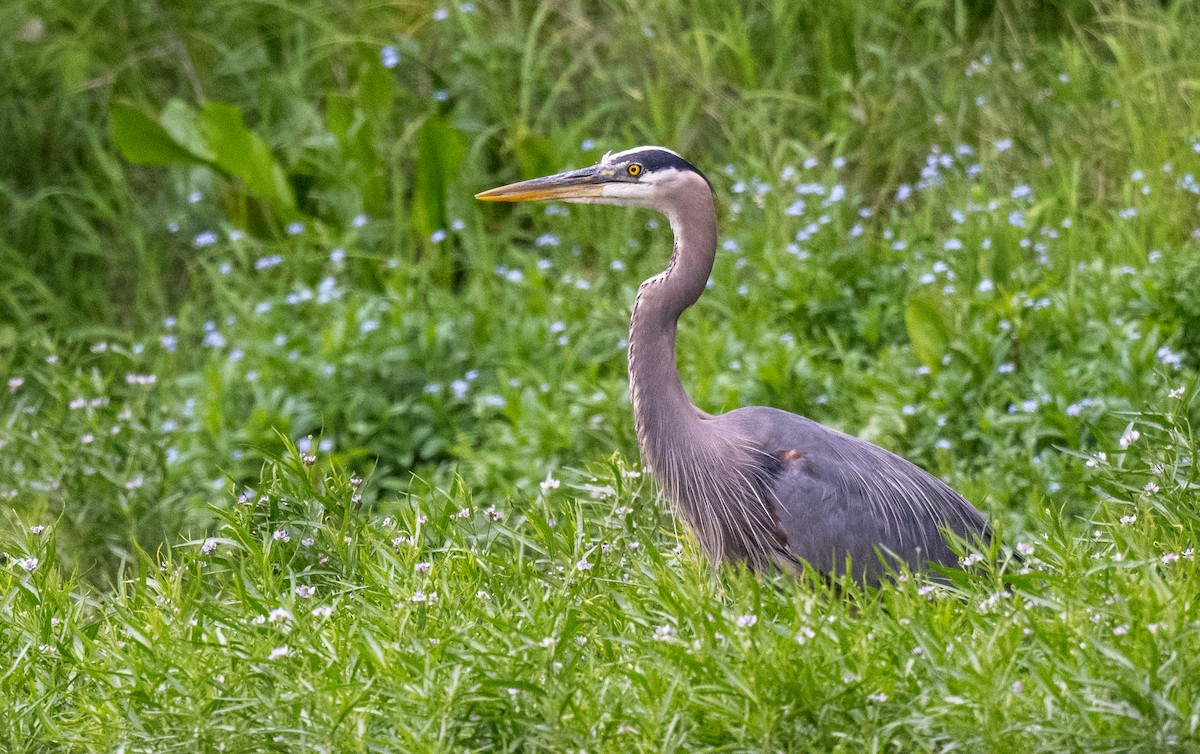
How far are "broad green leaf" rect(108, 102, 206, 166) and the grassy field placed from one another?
0.03 m

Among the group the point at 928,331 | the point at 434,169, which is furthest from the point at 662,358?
the point at 434,169

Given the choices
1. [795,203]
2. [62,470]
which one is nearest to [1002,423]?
[795,203]

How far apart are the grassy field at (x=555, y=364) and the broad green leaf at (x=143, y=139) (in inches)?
1.2

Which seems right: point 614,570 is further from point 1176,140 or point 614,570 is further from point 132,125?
point 132,125

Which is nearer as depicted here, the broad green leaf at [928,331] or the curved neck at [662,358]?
the curved neck at [662,358]

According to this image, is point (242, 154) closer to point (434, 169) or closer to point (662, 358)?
point (434, 169)

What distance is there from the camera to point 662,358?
3.75 m

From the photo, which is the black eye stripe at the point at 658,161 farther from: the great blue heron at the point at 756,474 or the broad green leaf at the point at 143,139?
the broad green leaf at the point at 143,139

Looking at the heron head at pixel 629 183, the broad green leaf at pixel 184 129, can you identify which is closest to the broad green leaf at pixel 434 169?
the broad green leaf at pixel 184 129

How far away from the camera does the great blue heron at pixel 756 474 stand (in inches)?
143

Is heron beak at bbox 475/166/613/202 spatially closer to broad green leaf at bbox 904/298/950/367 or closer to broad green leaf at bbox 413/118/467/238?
broad green leaf at bbox 904/298/950/367

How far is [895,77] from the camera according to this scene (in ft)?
21.8

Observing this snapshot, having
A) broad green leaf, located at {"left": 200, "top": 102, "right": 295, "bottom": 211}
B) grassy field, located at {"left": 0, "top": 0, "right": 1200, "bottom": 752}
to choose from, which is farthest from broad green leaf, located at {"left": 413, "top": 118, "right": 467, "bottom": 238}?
broad green leaf, located at {"left": 200, "top": 102, "right": 295, "bottom": 211}

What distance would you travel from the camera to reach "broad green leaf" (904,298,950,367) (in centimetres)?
496
